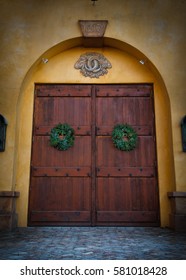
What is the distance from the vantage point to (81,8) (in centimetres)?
603

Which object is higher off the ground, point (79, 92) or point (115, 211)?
point (79, 92)

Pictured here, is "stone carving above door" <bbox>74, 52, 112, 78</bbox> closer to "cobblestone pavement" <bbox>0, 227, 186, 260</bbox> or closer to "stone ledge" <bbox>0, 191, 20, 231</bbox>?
"stone ledge" <bbox>0, 191, 20, 231</bbox>

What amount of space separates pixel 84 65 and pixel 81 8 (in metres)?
1.23

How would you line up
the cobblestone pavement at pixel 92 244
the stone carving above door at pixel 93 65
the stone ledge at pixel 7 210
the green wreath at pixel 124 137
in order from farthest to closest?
the stone carving above door at pixel 93 65, the green wreath at pixel 124 137, the stone ledge at pixel 7 210, the cobblestone pavement at pixel 92 244

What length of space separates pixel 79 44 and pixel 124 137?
2.39m

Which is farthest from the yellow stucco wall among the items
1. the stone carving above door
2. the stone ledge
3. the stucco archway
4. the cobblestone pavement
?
the cobblestone pavement

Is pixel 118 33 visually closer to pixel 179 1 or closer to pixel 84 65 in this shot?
pixel 84 65

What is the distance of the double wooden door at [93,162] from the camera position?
5.59 m

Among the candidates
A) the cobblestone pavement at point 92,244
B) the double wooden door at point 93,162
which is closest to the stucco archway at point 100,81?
the double wooden door at point 93,162

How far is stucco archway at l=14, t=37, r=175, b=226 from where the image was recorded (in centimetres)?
566

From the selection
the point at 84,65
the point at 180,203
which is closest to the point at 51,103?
the point at 84,65

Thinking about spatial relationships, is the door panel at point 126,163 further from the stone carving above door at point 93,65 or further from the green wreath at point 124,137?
the stone carving above door at point 93,65

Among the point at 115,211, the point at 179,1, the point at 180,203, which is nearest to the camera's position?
the point at 180,203

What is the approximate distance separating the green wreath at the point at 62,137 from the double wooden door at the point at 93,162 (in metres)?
0.12
